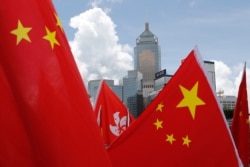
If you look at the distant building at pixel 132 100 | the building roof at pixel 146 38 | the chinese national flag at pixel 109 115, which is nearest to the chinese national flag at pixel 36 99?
the chinese national flag at pixel 109 115

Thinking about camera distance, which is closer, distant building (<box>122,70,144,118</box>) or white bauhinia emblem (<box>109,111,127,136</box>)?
white bauhinia emblem (<box>109,111,127,136</box>)

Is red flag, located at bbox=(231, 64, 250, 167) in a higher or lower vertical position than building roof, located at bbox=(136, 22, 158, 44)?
lower

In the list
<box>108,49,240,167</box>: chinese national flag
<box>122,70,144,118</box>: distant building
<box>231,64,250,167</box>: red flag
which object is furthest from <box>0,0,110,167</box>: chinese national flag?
<box>122,70,144,118</box>: distant building

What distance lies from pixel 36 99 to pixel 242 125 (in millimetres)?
5369

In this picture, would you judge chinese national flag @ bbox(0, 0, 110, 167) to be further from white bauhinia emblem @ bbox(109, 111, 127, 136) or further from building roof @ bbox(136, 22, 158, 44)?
building roof @ bbox(136, 22, 158, 44)

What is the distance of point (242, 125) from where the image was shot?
721cm

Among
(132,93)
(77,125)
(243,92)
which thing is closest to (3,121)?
(77,125)

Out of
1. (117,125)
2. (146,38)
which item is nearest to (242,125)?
(117,125)

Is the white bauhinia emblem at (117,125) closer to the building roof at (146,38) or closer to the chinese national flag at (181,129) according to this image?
the chinese national flag at (181,129)

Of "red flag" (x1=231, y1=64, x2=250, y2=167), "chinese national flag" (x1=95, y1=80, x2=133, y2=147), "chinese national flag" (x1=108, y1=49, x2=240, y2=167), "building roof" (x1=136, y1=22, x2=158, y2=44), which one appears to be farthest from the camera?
"building roof" (x1=136, y1=22, x2=158, y2=44)

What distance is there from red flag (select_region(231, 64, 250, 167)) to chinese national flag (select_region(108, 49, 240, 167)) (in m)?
2.12

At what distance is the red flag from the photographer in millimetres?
7125

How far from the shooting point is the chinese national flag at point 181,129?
5.15 meters

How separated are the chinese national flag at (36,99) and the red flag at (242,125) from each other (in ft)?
16.4
